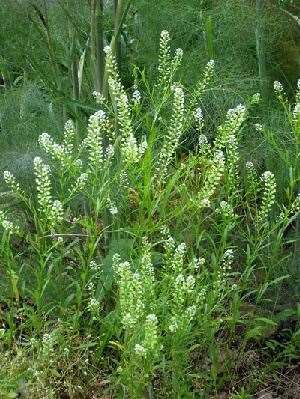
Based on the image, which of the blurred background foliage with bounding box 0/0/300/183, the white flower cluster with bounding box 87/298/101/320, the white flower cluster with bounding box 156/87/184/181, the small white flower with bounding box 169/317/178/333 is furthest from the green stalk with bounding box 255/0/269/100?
the small white flower with bounding box 169/317/178/333

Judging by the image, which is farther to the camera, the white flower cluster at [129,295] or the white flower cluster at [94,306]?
the white flower cluster at [94,306]

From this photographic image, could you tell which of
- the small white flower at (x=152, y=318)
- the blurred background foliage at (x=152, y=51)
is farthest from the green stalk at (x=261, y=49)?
the small white flower at (x=152, y=318)

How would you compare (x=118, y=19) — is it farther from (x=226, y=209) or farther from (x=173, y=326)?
(x=173, y=326)

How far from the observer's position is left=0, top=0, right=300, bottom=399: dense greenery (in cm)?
252

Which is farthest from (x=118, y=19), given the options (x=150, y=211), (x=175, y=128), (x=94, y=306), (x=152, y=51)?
(x=94, y=306)

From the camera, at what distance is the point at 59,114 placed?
3943mm

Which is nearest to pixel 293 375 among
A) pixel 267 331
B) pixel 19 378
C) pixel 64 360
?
pixel 267 331

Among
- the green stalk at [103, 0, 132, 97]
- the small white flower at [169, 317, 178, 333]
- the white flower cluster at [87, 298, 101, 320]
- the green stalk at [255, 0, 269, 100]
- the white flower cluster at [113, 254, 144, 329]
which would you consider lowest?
the white flower cluster at [87, 298, 101, 320]

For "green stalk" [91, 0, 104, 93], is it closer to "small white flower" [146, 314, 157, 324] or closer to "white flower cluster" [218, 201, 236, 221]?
"white flower cluster" [218, 201, 236, 221]

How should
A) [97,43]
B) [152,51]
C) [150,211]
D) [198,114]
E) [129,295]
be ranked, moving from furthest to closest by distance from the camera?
1. [152,51]
2. [97,43]
3. [198,114]
4. [150,211]
5. [129,295]

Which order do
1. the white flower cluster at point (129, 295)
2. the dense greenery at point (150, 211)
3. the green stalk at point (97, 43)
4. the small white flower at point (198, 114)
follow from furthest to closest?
the green stalk at point (97, 43) → the small white flower at point (198, 114) → the dense greenery at point (150, 211) → the white flower cluster at point (129, 295)

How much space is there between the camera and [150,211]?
2.48 metres

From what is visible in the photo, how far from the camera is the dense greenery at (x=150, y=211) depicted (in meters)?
2.52

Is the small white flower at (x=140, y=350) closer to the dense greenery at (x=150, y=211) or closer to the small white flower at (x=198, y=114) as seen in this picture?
the dense greenery at (x=150, y=211)
